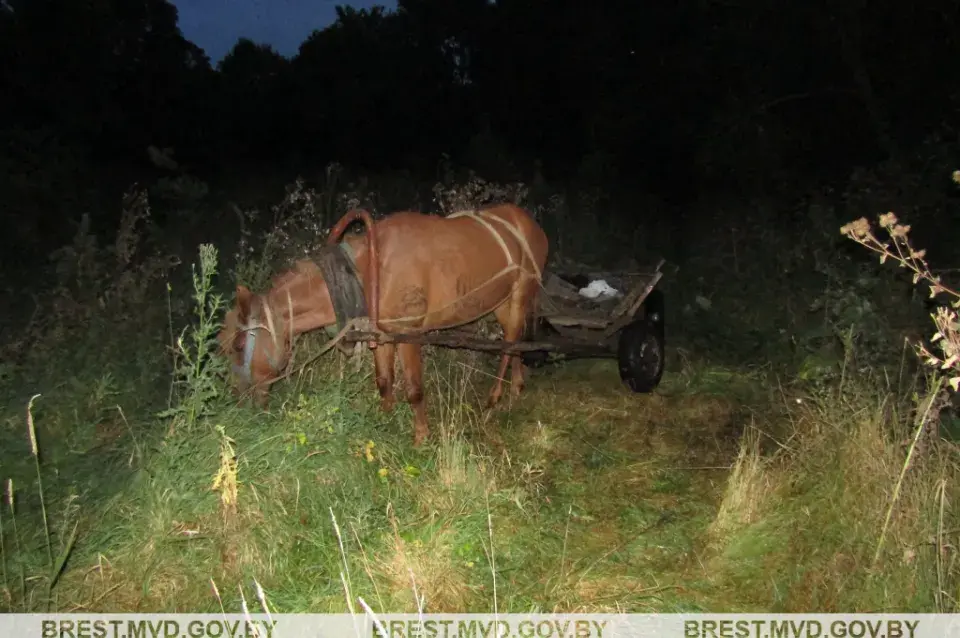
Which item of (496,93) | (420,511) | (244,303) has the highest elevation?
(496,93)

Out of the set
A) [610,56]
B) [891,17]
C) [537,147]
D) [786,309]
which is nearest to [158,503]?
[786,309]

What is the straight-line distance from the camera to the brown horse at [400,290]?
385 centimetres

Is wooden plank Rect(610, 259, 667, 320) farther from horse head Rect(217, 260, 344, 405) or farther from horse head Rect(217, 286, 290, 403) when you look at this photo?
horse head Rect(217, 286, 290, 403)

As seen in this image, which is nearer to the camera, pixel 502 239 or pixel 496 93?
pixel 502 239

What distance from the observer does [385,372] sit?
4.39m

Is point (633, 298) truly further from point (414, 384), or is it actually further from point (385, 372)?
point (385, 372)

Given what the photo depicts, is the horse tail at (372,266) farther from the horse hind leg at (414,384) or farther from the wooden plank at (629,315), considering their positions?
the wooden plank at (629,315)

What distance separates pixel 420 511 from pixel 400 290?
146cm

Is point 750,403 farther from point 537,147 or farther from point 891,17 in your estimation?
point 537,147

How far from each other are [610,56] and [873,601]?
14307mm

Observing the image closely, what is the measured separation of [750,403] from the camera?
17.2 feet

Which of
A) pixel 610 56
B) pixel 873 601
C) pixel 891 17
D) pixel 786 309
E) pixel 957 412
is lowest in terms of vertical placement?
pixel 873 601

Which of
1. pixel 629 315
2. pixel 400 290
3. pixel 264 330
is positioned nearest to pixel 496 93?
pixel 629 315

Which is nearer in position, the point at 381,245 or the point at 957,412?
the point at 957,412
